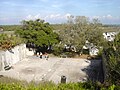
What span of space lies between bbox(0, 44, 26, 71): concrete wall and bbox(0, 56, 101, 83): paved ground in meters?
0.70

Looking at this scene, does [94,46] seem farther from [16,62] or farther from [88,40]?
[16,62]

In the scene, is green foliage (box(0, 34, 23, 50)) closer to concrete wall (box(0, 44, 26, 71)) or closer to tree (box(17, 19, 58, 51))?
concrete wall (box(0, 44, 26, 71))

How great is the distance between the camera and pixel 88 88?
31.6ft

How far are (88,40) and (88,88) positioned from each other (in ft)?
72.9

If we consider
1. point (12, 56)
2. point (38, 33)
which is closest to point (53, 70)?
point (12, 56)

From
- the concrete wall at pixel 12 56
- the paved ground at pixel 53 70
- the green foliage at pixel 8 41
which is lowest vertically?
the paved ground at pixel 53 70

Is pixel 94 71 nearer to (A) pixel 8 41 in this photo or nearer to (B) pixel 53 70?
(B) pixel 53 70

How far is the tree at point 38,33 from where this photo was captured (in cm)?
3161

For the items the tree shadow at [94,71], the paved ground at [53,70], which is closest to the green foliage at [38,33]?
the paved ground at [53,70]

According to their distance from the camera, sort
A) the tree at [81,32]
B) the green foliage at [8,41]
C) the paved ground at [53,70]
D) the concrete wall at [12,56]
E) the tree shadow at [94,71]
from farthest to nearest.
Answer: the tree at [81,32]
the green foliage at [8,41]
the concrete wall at [12,56]
the paved ground at [53,70]
the tree shadow at [94,71]

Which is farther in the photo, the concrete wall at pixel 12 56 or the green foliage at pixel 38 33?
the green foliage at pixel 38 33

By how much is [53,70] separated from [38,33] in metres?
9.43

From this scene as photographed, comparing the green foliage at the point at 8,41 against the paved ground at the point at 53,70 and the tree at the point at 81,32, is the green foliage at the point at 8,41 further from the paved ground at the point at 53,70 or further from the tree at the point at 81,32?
the tree at the point at 81,32

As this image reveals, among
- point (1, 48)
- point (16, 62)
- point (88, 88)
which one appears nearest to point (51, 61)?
point (16, 62)
